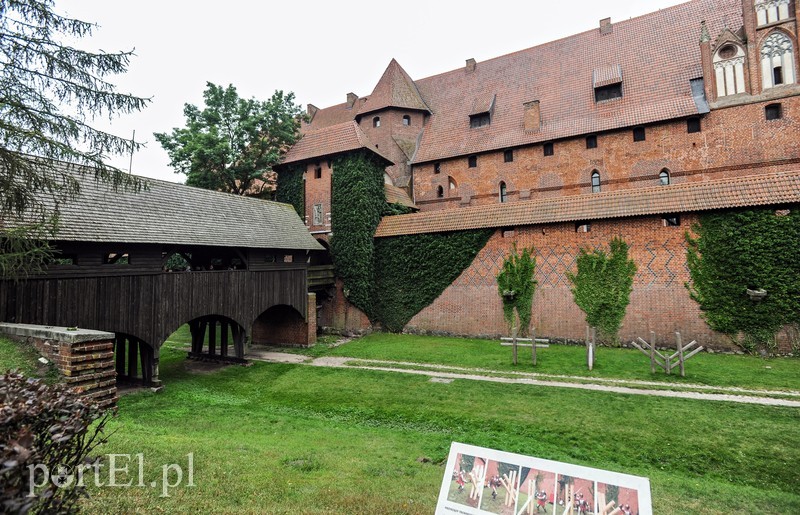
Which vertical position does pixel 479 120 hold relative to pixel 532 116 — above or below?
above

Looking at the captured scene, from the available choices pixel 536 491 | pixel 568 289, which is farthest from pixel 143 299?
pixel 568 289

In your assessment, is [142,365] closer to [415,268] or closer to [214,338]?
[214,338]

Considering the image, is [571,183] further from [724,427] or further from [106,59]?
[106,59]

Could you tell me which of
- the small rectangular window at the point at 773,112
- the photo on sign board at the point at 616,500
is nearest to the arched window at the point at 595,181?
the small rectangular window at the point at 773,112

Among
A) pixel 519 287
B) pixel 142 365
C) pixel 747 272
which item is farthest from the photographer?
pixel 519 287

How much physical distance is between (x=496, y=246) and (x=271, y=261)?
31.3 feet

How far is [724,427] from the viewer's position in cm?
715

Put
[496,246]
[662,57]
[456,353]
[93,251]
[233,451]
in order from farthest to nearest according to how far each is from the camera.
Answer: [662,57] < [496,246] < [456,353] < [93,251] < [233,451]

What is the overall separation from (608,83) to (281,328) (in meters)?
20.9

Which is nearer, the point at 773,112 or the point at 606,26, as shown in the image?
the point at 773,112

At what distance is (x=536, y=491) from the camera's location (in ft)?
8.86

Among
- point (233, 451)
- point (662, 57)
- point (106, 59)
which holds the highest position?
point (662, 57)

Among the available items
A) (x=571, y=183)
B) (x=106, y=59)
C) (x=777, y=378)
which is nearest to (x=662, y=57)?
(x=571, y=183)

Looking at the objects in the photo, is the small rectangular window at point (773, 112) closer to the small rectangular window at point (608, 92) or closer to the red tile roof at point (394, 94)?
the small rectangular window at point (608, 92)
